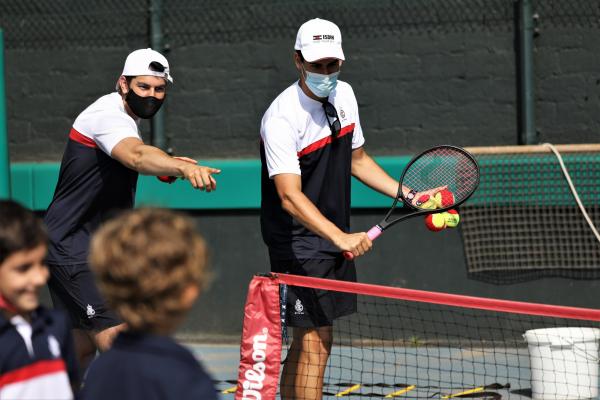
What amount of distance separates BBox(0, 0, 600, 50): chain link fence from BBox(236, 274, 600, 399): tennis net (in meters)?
2.12

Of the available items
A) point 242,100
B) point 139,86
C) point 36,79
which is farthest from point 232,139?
point 139,86

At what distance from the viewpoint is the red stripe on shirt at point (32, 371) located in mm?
3072

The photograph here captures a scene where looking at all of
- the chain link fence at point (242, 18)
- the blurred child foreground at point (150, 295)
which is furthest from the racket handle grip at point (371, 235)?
the chain link fence at point (242, 18)

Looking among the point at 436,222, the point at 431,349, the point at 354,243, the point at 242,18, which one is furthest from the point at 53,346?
the point at 242,18

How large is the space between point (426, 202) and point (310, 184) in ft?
1.92

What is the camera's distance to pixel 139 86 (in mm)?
5539

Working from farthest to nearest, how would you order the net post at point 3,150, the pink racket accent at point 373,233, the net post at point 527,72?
the net post at point 527,72 < the net post at point 3,150 < the pink racket accent at point 373,233

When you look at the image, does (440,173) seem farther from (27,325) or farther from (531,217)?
(27,325)

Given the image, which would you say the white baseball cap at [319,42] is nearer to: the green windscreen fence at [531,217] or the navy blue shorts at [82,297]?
the navy blue shorts at [82,297]

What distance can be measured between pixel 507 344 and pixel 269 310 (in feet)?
11.3

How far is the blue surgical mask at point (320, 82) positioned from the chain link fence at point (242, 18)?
3366 millimetres

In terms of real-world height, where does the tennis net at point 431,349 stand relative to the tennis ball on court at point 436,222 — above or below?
below

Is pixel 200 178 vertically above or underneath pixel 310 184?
underneath

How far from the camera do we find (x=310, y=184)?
5.55m
